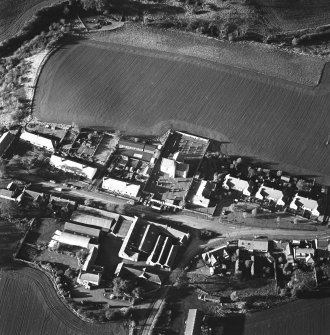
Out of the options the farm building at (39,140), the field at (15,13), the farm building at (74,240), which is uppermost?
the field at (15,13)

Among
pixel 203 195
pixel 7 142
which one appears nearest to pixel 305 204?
pixel 203 195

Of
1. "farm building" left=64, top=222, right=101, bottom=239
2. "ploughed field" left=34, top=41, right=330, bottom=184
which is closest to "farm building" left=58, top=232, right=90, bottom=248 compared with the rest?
"farm building" left=64, top=222, right=101, bottom=239

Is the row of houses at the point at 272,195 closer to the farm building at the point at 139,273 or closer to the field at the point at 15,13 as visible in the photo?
the farm building at the point at 139,273

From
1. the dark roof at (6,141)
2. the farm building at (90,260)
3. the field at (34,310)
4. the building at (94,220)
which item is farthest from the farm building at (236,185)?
the dark roof at (6,141)

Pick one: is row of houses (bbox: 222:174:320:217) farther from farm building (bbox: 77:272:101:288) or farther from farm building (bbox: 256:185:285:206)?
farm building (bbox: 77:272:101:288)

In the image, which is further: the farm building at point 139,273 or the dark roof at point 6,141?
the dark roof at point 6,141

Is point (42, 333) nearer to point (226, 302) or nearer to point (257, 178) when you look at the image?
point (226, 302)

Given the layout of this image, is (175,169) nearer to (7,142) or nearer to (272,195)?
(272,195)
